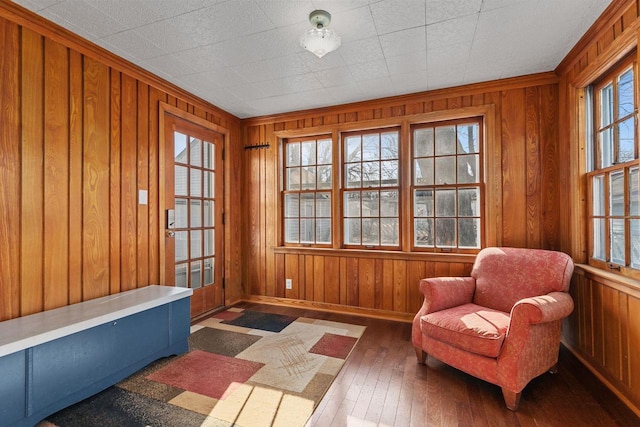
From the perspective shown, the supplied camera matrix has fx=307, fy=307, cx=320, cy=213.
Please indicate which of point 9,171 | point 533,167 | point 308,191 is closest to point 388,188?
point 308,191

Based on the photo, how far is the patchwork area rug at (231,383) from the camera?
1803 mm

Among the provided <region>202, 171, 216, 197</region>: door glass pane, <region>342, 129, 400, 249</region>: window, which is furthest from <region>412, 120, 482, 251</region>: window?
<region>202, 171, 216, 197</region>: door glass pane

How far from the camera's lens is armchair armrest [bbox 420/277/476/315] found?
243 centimetres

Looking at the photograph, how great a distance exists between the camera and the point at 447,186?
3.32 metres

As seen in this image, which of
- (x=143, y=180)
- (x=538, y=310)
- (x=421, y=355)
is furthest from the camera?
(x=143, y=180)

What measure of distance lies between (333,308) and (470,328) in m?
1.95

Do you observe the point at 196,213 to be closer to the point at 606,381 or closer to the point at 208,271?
the point at 208,271

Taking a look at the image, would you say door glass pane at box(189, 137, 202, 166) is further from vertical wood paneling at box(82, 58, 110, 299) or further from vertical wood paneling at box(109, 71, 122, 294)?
vertical wood paneling at box(82, 58, 110, 299)

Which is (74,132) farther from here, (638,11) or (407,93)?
(638,11)

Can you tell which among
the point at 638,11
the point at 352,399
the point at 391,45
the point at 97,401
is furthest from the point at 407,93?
the point at 97,401

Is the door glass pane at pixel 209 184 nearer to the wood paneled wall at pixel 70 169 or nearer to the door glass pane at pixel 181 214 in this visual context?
the door glass pane at pixel 181 214

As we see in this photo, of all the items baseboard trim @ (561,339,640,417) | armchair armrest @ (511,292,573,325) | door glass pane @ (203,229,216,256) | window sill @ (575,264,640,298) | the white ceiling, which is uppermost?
the white ceiling

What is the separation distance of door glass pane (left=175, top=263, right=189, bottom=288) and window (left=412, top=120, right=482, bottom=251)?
101 inches

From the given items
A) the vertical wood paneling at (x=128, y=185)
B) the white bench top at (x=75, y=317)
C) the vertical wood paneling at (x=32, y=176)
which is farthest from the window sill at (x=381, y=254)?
the vertical wood paneling at (x=32, y=176)
